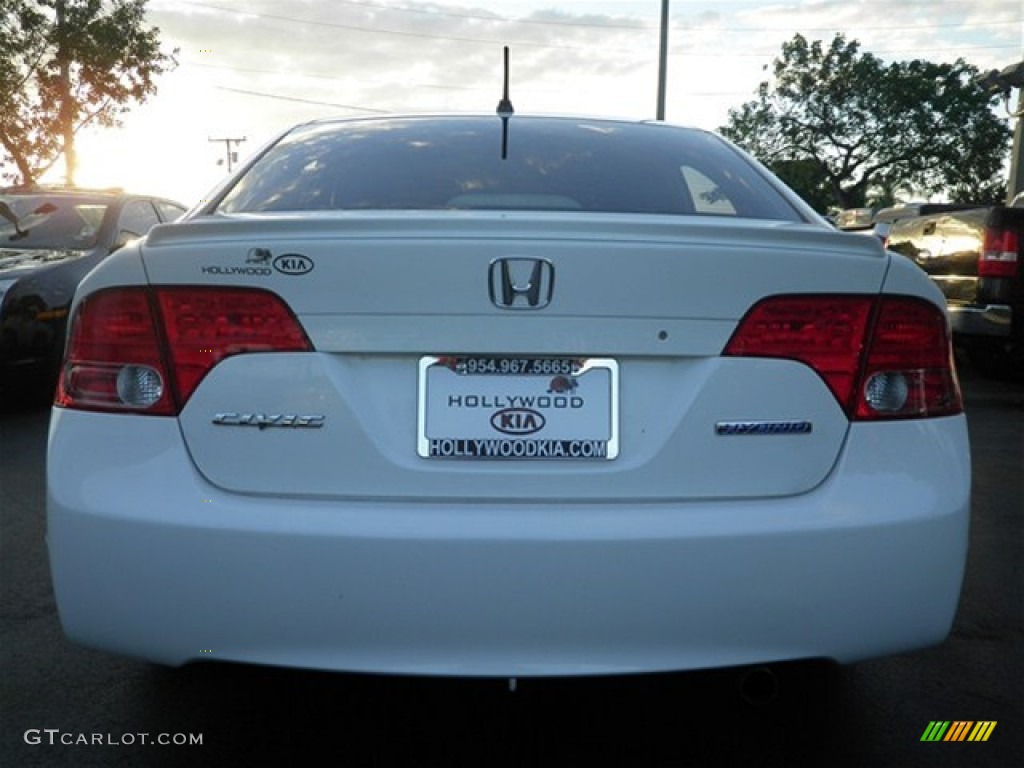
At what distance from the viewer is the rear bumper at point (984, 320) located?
26.3ft

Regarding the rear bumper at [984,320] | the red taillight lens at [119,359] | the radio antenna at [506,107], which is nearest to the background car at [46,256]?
the radio antenna at [506,107]

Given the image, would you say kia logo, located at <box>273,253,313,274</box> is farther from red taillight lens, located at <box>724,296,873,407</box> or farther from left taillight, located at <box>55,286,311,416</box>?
red taillight lens, located at <box>724,296,873,407</box>

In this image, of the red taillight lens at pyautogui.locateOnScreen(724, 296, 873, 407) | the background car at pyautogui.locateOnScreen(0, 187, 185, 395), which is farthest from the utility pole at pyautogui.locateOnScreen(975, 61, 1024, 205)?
the red taillight lens at pyautogui.locateOnScreen(724, 296, 873, 407)

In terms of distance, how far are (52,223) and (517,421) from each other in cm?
659

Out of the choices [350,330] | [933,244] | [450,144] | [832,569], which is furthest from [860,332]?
[933,244]

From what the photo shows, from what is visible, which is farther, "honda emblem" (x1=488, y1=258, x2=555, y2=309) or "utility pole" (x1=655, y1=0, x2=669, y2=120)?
"utility pole" (x1=655, y1=0, x2=669, y2=120)

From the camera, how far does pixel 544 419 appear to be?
208cm

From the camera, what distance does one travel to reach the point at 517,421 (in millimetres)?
2072

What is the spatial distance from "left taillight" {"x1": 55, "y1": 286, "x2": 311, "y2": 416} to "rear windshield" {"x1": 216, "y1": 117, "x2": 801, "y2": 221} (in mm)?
620

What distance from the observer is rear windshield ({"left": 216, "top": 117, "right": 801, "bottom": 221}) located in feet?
9.16

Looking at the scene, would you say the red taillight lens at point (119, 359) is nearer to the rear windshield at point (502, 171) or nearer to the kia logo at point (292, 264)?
the kia logo at point (292, 264)

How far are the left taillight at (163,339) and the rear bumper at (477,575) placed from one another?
0.27 ft

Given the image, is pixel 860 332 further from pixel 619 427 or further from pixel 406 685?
pixel 406 685

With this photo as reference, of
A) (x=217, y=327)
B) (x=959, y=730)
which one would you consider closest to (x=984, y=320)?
(x=959, y=730)
